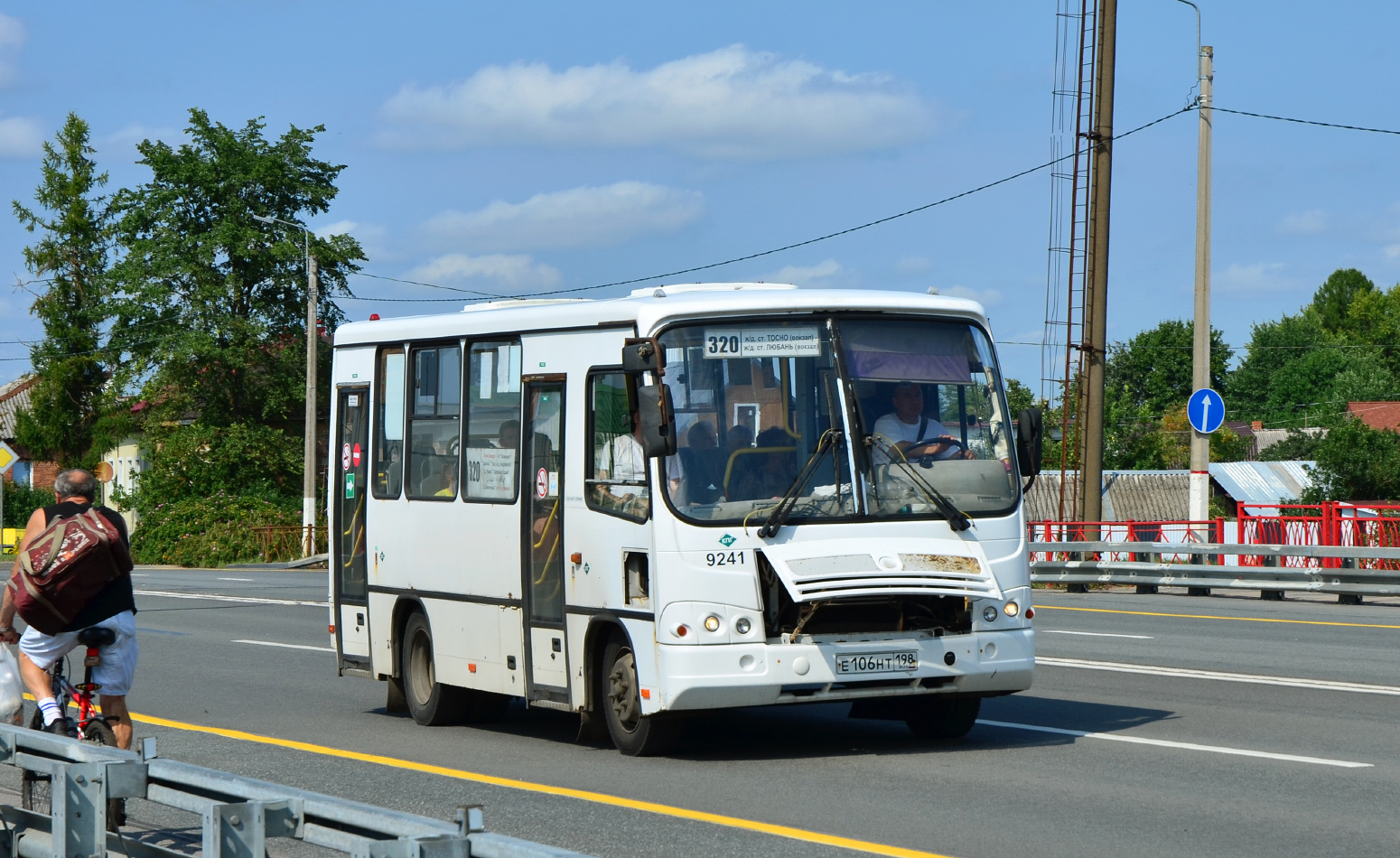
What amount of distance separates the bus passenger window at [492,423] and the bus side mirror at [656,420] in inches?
71.0

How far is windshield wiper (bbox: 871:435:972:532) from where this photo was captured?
32.9ft

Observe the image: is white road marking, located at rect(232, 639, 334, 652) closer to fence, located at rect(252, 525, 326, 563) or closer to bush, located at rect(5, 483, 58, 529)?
fence, located at rect(252, 525, 326, 563)

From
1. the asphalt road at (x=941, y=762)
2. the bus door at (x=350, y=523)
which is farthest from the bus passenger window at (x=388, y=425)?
the asphalt road at (x=941, y=762)

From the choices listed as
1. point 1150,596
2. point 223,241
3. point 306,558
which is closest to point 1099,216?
point 1150,596

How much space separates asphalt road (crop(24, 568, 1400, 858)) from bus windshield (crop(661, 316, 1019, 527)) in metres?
1.53

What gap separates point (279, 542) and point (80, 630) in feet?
147

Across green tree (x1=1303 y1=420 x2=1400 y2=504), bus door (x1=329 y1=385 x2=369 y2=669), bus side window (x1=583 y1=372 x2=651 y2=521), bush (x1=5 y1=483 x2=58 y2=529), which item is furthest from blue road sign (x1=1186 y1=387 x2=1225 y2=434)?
bush (x1=5 y1=483 x2=58 y2=529)

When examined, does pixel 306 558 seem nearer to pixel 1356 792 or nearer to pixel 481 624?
pixel 481 624

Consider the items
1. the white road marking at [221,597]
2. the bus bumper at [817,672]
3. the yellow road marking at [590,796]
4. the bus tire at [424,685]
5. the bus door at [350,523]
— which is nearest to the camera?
the yellow road marking at [590,796]

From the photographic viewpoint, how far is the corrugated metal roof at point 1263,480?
78.7 metres

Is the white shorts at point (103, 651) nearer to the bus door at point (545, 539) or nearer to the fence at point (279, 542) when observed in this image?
the bus door at point (545, 539)

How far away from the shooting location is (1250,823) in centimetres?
779

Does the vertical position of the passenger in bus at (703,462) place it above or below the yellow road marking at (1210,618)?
above

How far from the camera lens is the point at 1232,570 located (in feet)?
84.2
